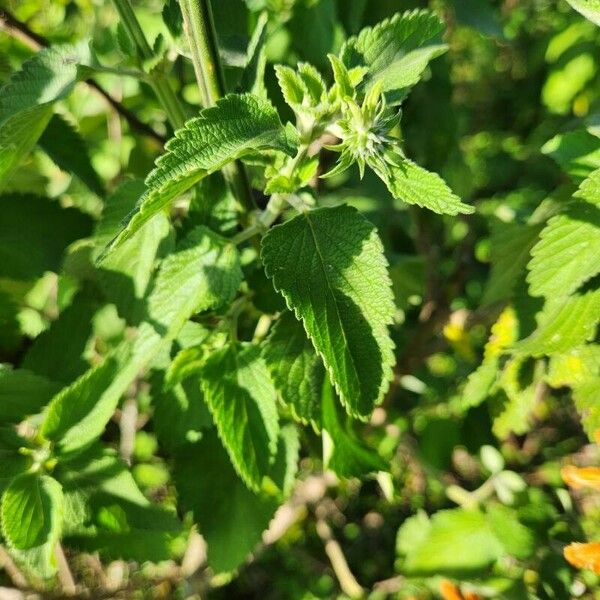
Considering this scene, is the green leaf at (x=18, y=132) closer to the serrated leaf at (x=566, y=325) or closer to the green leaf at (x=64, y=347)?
the green leaf at (x=64, y=347)

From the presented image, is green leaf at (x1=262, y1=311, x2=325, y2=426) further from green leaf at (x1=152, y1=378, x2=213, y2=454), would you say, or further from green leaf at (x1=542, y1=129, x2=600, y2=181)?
green leaf at (x1=542, y1=129, x2=600, y2=181)

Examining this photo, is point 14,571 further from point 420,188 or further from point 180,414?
point 420,188

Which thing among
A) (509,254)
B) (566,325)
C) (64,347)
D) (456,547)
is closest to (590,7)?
(566,325)

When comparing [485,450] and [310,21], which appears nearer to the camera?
[310,21]

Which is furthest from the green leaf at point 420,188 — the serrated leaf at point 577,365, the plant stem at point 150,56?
the serrated leaf at point 577,365

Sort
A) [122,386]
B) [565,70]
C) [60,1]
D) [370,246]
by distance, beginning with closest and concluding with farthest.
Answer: [370,246]
[122,386]
[565,70]
[60,1]

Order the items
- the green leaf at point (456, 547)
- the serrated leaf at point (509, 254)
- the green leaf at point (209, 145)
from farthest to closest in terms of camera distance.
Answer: the green leaf at point (456, 547), the serrated leaf at point (509, 254), the green leaf at point (209, 145)

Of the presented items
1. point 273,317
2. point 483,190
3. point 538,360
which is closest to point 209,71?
point 273,317

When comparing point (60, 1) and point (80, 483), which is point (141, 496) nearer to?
point (80, 483)

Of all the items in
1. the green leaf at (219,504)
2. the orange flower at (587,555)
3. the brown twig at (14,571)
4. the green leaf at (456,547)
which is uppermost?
the green leaf at (219,504)
